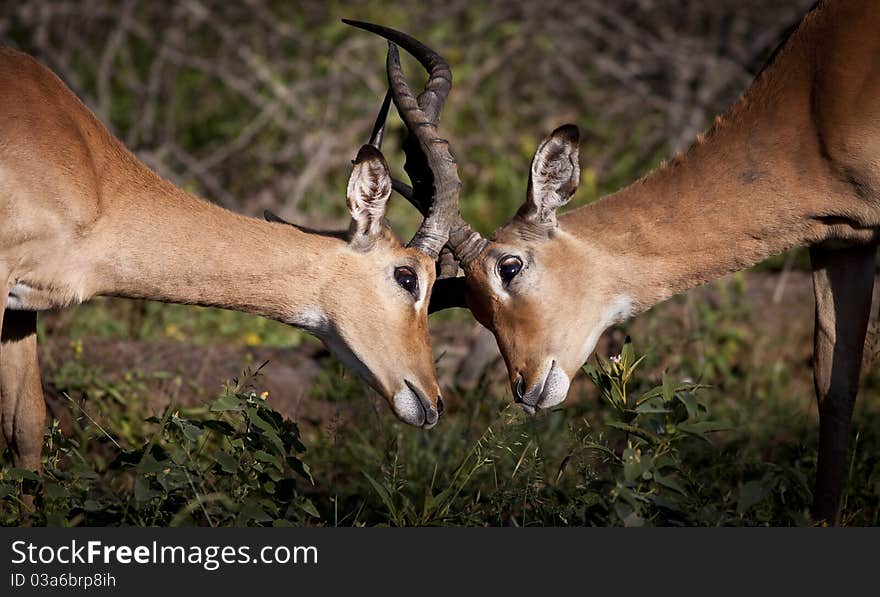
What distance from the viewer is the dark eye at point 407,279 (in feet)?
16.2

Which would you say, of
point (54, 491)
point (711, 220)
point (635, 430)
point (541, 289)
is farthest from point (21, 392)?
point (711, 220)

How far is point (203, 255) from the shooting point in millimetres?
4828

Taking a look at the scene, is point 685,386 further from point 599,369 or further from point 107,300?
point 107,300

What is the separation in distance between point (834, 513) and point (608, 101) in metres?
5.82

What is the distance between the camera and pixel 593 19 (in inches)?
396

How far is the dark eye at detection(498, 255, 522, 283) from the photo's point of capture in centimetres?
514

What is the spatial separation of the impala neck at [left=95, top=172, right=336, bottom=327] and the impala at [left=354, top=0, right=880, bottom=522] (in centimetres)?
67

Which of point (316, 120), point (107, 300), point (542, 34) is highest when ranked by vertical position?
point (542, 34)

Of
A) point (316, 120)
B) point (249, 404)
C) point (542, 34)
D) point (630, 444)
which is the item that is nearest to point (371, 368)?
point (249, 404)

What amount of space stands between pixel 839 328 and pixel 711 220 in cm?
80

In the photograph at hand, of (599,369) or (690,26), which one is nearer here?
(599,369)

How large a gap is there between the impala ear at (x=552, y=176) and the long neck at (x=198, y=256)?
0.87 metres

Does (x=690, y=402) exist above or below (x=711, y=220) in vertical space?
below

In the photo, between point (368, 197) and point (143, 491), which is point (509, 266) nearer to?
point (368, 197)
